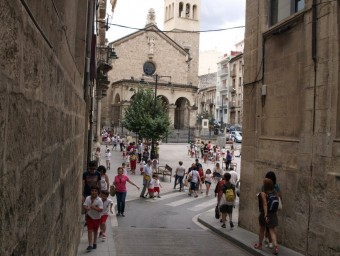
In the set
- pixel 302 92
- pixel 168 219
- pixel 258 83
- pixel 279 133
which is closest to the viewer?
pixel 302 92

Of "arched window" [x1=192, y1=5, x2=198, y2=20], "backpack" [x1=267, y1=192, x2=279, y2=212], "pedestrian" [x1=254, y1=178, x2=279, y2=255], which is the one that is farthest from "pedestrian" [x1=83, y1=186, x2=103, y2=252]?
"arched window" [x1=192, y1=5, x2=198, y2=20]

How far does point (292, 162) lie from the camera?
9.45 metres

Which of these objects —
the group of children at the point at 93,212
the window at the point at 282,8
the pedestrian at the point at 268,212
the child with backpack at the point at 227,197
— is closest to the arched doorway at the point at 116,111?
the child with backpack at the point at 227,197

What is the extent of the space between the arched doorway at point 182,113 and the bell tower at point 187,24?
8.70 metres

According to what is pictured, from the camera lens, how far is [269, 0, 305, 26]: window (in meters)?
9.94

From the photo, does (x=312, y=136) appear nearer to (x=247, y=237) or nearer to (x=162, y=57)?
(x=247, y=237)

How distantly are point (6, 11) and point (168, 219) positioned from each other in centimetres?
1264

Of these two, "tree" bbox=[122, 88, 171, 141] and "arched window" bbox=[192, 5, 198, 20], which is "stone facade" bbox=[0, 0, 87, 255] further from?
"arched window" bbox=[192, 5, 198, 20]

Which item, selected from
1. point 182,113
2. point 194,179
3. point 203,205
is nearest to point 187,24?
point 182,113

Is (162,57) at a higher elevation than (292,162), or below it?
higher

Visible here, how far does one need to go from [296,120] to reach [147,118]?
2472 centimetres

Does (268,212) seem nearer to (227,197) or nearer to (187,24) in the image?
(227,197)

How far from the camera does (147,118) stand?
3378 centimetres

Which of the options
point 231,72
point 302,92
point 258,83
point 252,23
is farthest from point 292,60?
point 231,72
